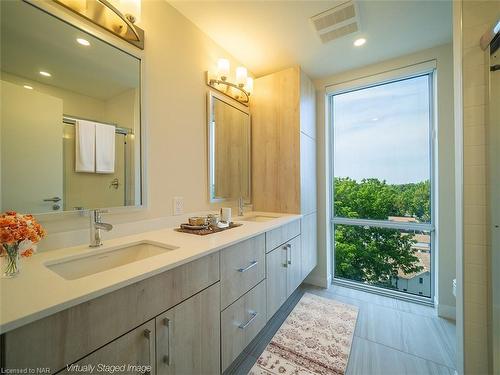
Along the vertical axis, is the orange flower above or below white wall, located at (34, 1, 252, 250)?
below

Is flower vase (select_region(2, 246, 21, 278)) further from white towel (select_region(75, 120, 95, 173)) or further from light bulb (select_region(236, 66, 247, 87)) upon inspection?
light bulb (select_region(236, 66, 247, 87))

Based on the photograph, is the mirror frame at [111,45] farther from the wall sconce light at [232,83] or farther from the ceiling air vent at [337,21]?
the ceiling air vent at [337,21]

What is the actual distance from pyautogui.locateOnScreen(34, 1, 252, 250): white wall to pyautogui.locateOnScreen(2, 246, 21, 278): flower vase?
0.39m

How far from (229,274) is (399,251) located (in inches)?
85.0

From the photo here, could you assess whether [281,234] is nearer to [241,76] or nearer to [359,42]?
[241,76]

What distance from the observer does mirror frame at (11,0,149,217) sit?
973 mm

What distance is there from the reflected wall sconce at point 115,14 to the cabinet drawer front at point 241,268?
55.5 inches

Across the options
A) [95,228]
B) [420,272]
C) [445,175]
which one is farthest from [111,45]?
[420,272]

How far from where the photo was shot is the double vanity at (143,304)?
54 cm

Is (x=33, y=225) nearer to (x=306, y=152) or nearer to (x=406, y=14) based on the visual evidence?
(x=306, y=152)

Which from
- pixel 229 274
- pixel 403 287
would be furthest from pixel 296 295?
pixel 229 274

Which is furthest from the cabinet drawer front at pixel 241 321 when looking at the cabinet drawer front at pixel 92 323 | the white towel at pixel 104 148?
the white towel at pixel 104 148

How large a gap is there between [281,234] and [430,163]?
5.83 feet

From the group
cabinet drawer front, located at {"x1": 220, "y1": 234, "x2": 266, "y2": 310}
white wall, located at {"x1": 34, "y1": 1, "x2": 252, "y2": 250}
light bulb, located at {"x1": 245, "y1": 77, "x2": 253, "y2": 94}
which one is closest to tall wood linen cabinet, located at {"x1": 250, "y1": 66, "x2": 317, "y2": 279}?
light bulb, located at {"x1": 245, "y1": 77, "x2": 253, "y2": 94}
